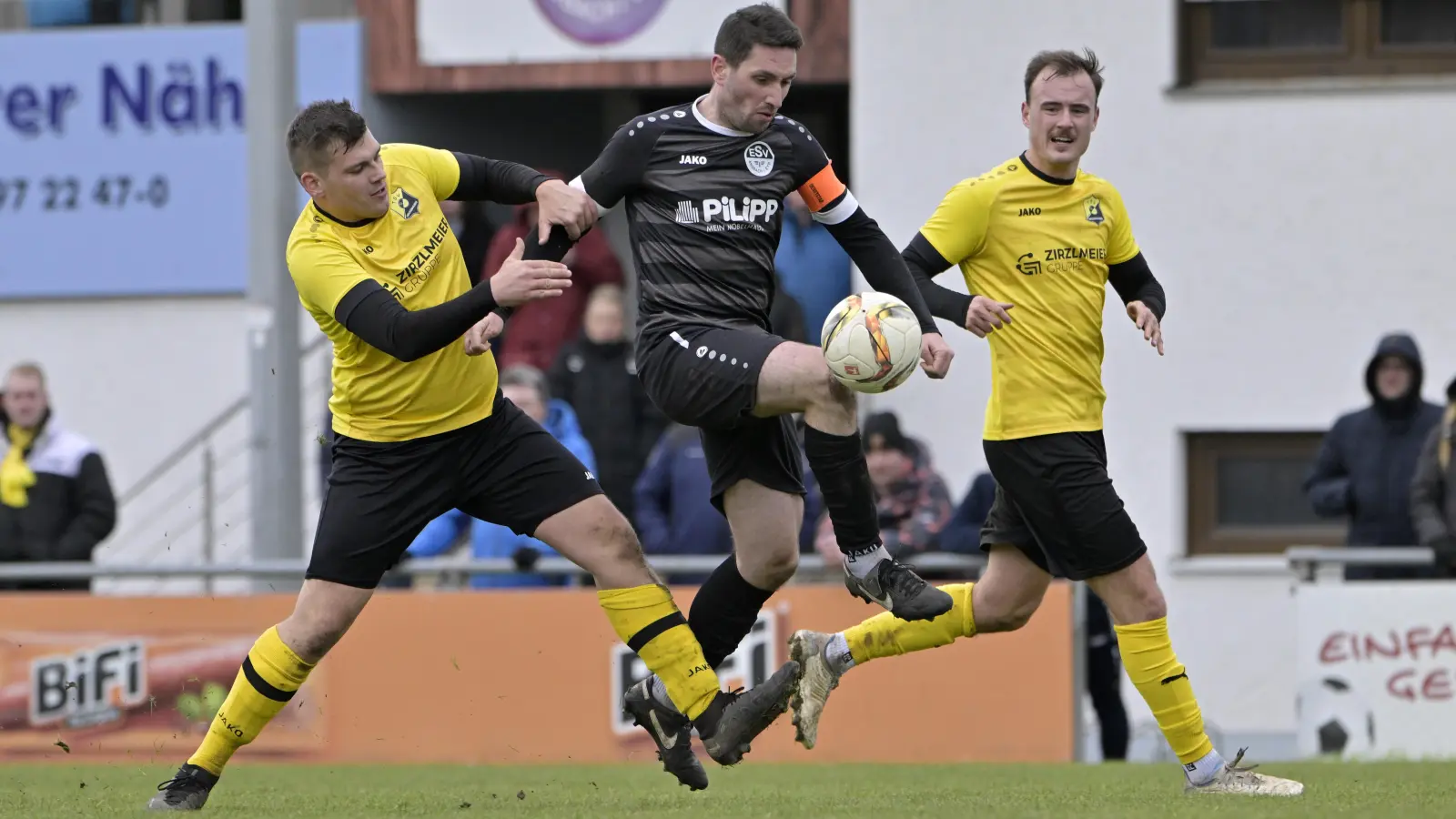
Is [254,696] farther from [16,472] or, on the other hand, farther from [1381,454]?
[1381,454]

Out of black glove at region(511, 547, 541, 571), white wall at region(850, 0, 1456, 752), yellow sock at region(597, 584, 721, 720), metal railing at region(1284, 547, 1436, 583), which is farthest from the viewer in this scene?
white wall at region(850, 0, 1456, 752)

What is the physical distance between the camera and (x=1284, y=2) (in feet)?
47.5

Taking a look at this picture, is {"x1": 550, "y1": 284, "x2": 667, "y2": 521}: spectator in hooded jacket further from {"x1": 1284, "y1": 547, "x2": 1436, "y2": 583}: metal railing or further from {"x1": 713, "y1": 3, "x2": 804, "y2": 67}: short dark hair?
{"x1": 713, "y1": 3, "x2": 804, "y2": 67}: short dark hair

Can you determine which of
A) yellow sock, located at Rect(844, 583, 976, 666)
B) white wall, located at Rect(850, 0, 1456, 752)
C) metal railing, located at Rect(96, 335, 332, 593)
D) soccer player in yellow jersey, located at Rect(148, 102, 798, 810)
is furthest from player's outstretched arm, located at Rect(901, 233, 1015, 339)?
metal railing, located at Rect(96, 335, 332, 593)

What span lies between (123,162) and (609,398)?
5.04 metres

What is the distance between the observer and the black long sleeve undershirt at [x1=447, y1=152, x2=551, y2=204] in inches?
305

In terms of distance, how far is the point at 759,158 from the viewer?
24.6 ft

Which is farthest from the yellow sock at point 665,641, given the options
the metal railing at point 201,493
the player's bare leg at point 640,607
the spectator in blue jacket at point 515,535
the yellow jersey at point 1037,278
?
the metal railing at point 201,493

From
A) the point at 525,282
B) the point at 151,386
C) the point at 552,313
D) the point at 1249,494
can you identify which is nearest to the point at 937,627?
the point at 525,282

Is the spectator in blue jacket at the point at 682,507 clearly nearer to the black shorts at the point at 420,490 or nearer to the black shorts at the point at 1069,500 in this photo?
the black shorts at the point at 1069,500

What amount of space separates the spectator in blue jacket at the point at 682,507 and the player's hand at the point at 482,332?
195 inches

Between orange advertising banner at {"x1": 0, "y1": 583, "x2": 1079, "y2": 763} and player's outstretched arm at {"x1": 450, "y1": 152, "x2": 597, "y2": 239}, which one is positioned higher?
player's outstretched arm at {"x1": 450, "y1": 152, "x2": 597, "y2": 239}

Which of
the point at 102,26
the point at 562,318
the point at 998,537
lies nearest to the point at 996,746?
the point at 998,537

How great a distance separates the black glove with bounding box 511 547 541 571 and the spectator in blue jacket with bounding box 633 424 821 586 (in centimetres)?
68
